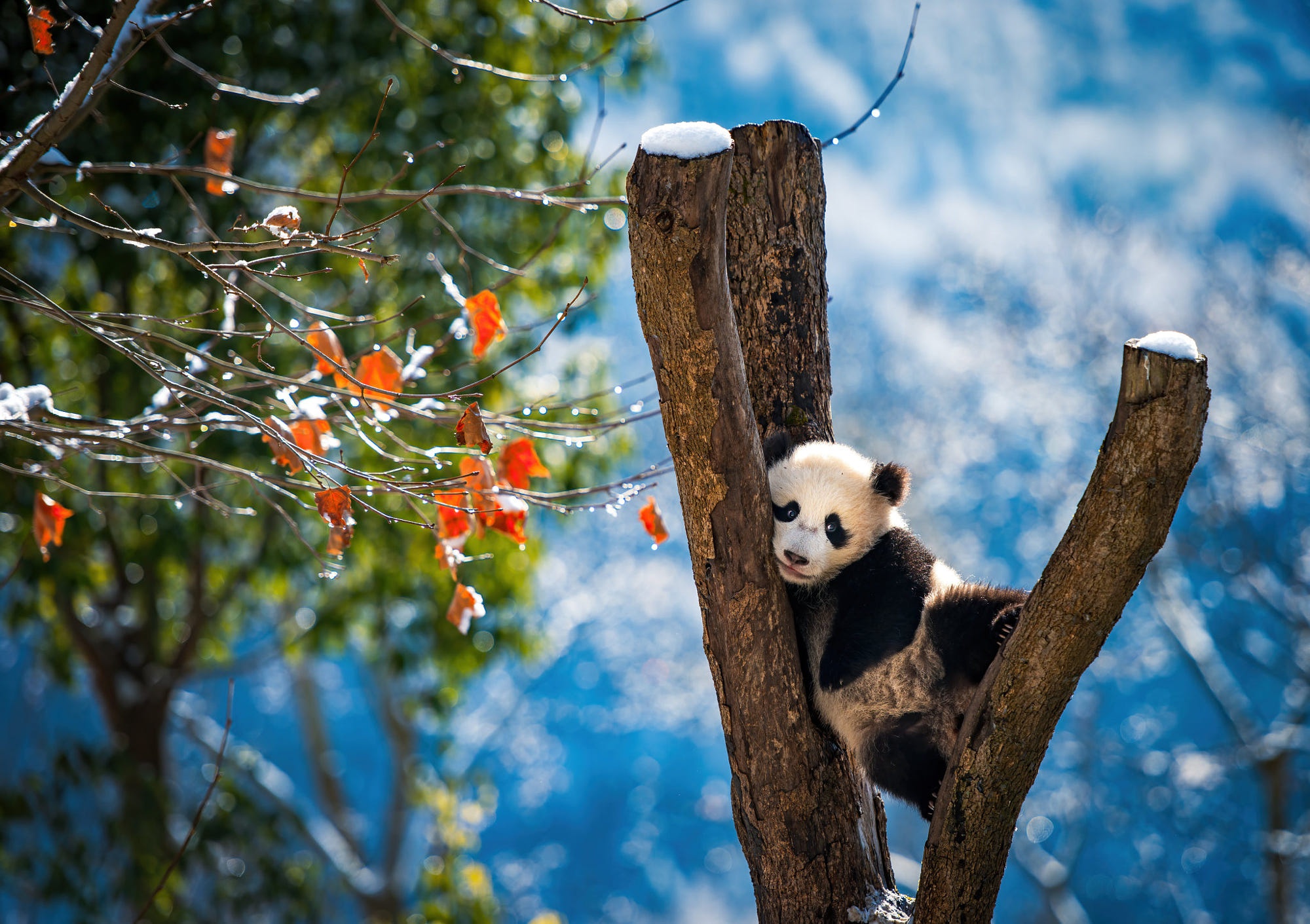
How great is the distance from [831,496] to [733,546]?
46 centimetres

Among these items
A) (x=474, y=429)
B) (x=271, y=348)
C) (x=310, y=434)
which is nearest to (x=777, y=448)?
(x=474, y=429)

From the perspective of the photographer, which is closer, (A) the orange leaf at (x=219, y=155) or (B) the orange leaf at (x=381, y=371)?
(B) the orange leaf at (x=381, y=371)

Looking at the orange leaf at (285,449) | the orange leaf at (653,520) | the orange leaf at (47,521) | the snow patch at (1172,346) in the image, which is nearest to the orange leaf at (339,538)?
the orange leaf at (285,449)

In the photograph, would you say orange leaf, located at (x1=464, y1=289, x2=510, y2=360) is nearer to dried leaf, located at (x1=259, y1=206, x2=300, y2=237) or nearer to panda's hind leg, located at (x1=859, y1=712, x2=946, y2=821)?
dried leaf, located at (x1=259, y1=206, x2=300, y2=237)

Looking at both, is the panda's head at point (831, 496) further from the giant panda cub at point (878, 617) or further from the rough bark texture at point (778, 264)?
the rough bark texture at point (778, 264)

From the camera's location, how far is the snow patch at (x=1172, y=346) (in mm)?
1512

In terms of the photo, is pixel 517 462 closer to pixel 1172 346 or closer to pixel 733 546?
pixel 733 546

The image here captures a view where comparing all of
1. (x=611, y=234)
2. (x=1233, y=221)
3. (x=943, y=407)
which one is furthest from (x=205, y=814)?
(x=1233, y=221)

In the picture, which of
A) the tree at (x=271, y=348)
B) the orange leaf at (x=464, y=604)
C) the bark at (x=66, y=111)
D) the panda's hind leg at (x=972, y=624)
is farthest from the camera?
the tree at (x=271, y=348)

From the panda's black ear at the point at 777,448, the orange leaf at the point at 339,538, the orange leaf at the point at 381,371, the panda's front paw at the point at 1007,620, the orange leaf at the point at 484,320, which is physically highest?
the orange leaf at the point at 484,320

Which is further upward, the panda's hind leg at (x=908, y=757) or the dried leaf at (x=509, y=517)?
the dried leaf at (x=509, y=517)

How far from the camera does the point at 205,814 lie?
575 cm

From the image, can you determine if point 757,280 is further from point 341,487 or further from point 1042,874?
point 1042,874

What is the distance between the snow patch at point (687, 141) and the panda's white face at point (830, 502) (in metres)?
0.88
